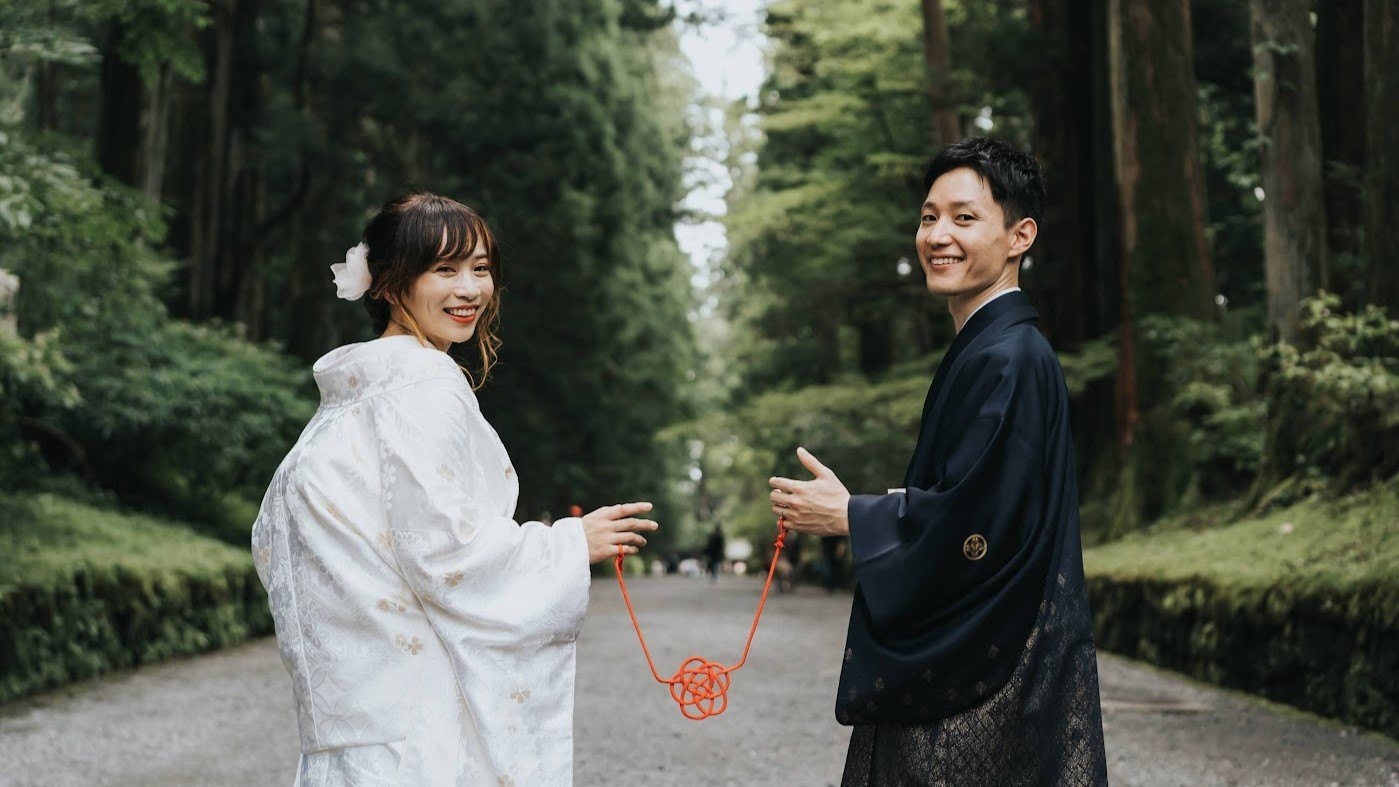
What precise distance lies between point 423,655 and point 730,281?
155 feet

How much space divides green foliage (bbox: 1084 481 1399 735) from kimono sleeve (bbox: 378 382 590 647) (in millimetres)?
6183

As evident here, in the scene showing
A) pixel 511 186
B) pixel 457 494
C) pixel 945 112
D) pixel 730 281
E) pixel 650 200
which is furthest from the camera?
pixel 730 281

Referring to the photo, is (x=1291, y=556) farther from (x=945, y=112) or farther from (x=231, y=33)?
(x=231, y=33)

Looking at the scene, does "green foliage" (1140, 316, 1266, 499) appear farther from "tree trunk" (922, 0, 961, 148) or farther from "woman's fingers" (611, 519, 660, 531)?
"woman's fingers" (611, 519, 660, 531)

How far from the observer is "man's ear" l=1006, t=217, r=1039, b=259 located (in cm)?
343

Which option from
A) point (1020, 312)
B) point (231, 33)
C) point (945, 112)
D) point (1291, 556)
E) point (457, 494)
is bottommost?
point (1291, 556)

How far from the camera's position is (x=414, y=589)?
10.5ft

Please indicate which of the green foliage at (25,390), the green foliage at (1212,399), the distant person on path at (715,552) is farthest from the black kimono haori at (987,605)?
the distant person on path at (715,552)

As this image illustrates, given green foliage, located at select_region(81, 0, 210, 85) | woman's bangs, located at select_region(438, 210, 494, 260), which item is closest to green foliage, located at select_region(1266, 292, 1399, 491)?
woman's bangs, located at select_region(438, 210, 494, 260)

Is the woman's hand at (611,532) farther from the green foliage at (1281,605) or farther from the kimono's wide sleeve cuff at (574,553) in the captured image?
the green foliage at (1281,605)

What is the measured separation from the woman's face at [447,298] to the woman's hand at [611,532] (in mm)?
472

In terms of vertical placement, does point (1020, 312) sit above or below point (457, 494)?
above

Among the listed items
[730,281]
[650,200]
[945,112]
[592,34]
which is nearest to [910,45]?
[945,112]

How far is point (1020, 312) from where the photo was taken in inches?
133
